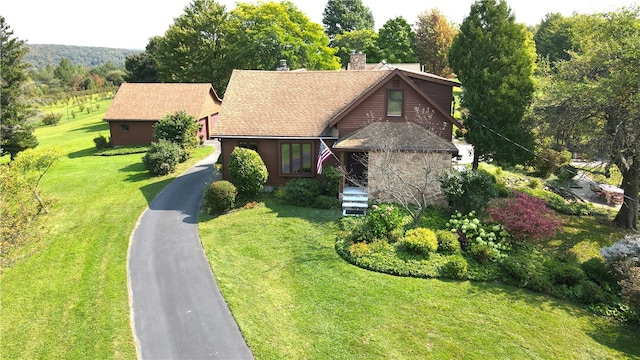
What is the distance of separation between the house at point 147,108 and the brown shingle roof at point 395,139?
22.4 metres

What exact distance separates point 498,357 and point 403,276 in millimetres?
4859

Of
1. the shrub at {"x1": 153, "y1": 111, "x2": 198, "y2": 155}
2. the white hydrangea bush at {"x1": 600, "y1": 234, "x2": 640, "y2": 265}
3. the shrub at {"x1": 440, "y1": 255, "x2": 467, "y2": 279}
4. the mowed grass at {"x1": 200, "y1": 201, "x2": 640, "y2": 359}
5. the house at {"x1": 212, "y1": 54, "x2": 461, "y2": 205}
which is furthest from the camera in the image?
the shrub at {"x1": 153, "y1": 111, "x2": 198, "y2": 155}

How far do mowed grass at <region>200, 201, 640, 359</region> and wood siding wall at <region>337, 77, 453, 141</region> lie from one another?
29.1ft

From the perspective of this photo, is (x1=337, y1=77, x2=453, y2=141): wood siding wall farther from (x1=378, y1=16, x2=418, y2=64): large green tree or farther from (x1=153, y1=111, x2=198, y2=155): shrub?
(x1=378, y1=16, x2=418, y2=64): large green tree

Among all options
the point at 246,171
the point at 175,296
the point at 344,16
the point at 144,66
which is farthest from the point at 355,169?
the point at 344,16

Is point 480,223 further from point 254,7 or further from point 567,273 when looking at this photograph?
point 254,7

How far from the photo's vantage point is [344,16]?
93750mm

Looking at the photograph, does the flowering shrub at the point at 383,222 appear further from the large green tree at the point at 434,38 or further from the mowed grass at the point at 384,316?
the large green tree at the point at 434,38

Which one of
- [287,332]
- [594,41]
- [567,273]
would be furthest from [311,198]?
[594,41]

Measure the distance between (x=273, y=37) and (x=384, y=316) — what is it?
4253cm

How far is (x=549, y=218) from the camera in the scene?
17.8m

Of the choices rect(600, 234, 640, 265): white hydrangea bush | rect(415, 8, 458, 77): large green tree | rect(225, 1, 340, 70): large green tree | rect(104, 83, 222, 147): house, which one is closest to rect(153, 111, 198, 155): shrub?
rect(104, 83, 222, 147): house

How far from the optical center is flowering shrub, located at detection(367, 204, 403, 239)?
60.1 feet

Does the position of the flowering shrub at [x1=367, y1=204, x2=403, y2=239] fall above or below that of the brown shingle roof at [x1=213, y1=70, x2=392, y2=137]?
below
